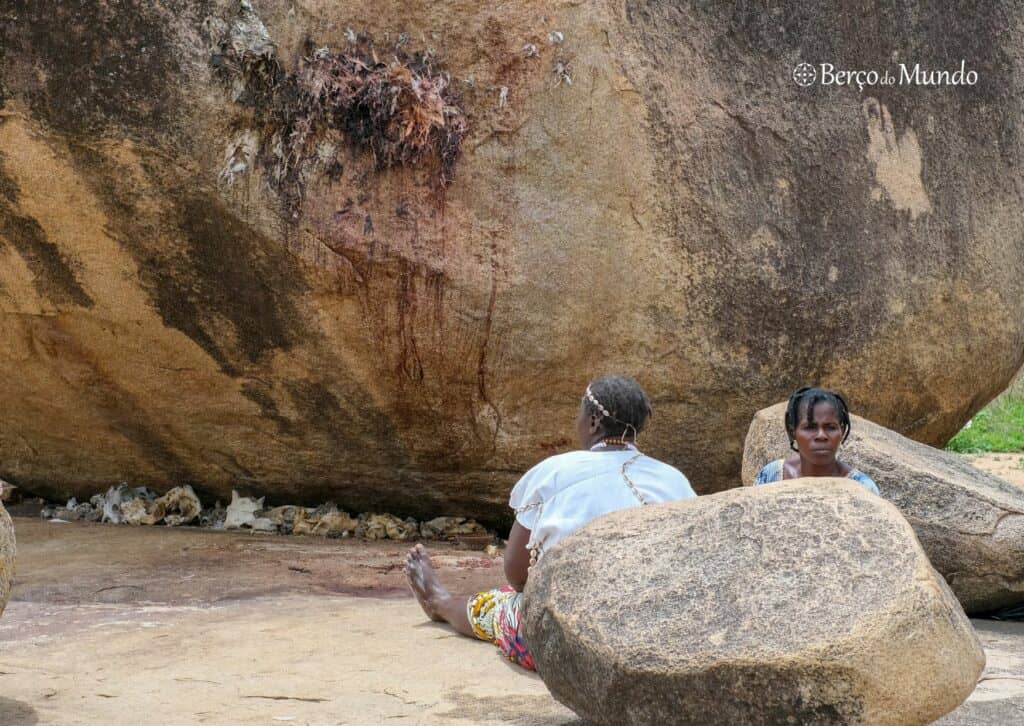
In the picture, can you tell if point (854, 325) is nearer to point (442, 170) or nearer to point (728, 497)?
point (442, 170)

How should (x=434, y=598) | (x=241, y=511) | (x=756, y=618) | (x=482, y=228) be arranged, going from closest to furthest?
1. (x=756, y=618)
2. (x=434, y=598)
3. (x=482, y=228)
4. (x=241, y=511)

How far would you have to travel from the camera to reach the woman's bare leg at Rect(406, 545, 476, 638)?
13.3 feet

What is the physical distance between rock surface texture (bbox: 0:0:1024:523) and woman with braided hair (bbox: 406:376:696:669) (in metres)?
1.75

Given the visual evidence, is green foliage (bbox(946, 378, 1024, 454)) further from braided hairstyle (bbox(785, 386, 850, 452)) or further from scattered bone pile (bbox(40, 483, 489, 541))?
braided hairstyle (bbox(785, 386, 850, 452))

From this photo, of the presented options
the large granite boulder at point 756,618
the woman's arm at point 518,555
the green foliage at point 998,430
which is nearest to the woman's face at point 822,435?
the woman's arm at point 518,555

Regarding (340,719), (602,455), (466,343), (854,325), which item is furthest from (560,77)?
(340,719)

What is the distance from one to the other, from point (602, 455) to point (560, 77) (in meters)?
2.15

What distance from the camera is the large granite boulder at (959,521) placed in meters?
4.33

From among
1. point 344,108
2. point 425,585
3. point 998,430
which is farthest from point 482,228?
point 998,430

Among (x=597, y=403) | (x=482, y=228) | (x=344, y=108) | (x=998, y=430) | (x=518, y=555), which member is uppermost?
(x=344, y=108)

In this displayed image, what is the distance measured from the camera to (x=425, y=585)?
4.26m

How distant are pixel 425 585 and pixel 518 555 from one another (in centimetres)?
70

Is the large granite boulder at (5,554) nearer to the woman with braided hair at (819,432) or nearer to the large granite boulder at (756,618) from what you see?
the large granite boulder at (756,618)

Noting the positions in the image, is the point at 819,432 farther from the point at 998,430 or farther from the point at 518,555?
the point at 998,430
